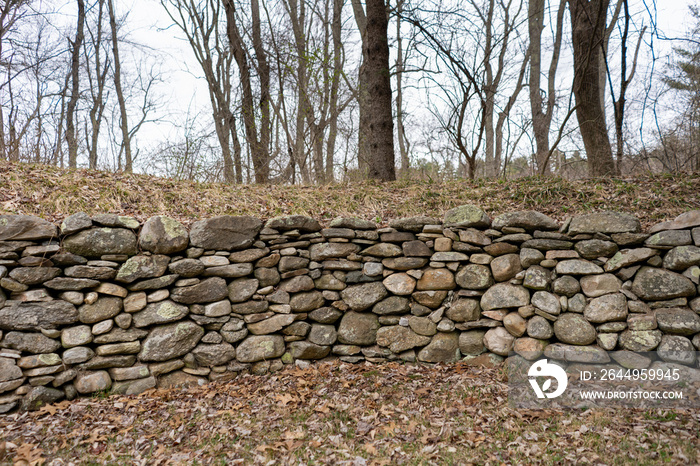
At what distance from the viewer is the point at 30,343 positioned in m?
3.43

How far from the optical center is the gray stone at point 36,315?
3408 millimetres

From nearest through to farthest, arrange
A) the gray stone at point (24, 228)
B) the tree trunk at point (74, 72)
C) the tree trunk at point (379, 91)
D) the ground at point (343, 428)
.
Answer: the ground at point (343, 428) < the gray stone at point (24, 228) < the tree trunk at point (379, 91) < the tree trunk at point (74, 72)

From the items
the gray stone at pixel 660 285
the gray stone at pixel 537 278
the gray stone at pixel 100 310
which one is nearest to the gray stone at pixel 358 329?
the gray stone at pixel 537 278

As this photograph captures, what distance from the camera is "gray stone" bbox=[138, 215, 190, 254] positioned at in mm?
3795

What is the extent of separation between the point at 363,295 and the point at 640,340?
249 centimetres

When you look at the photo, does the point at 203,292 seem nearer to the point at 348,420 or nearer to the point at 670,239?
the point at 348,420

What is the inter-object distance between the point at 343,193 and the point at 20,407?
4.03m

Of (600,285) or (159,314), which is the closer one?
(600,285)

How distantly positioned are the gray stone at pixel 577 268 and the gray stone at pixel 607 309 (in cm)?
25

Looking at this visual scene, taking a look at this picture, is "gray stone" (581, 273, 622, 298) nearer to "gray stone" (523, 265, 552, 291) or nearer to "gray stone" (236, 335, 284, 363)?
"gray stone" (523, 265, 552, 291)

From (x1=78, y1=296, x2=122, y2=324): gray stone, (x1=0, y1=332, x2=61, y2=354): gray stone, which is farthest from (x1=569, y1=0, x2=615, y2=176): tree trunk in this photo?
(x1=0, y1=332, x2=61, y2=354): gray stone

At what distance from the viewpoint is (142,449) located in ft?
9.28

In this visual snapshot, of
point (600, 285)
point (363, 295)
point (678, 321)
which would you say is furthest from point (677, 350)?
point (363, 295)

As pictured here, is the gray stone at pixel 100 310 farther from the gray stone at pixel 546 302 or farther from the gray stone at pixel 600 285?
the gray stone at pixel 600 285
